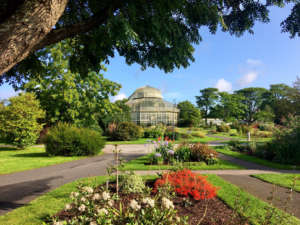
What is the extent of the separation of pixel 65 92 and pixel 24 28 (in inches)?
628

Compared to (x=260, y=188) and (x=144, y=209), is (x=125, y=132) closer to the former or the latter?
(x=260, y=188)

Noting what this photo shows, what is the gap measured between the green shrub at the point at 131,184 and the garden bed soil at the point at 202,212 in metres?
0.13

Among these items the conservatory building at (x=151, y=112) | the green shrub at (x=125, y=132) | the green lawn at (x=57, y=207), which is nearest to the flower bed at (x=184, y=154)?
the green lawn at (x=57, y=207)

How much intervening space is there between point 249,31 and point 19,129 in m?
16.0

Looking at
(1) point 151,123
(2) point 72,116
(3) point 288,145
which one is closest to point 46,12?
(3) point 288,145

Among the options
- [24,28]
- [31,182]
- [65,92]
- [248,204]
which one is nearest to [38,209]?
[31,182]

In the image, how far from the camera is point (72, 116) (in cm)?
1712

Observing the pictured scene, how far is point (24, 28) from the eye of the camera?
202 centimetres

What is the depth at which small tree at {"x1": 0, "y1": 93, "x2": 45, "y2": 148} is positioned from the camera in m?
13.8

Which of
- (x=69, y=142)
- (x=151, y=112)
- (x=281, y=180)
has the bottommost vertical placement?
(x=281, y=180)

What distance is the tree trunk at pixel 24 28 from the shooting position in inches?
77.1

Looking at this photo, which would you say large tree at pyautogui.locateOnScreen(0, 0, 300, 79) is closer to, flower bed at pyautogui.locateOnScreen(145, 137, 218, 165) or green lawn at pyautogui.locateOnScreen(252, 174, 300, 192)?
green lawn at pyautogui.locateOnScreen(252, 174, 300, 192)

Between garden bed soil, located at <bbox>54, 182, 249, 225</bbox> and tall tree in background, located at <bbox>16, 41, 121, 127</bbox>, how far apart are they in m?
14.7

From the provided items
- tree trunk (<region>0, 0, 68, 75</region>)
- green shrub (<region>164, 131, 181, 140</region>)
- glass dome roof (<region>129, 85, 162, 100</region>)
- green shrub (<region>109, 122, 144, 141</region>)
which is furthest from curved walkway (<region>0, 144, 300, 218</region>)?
glass dome roof (<region>129, 85, 162, 100</region>)
